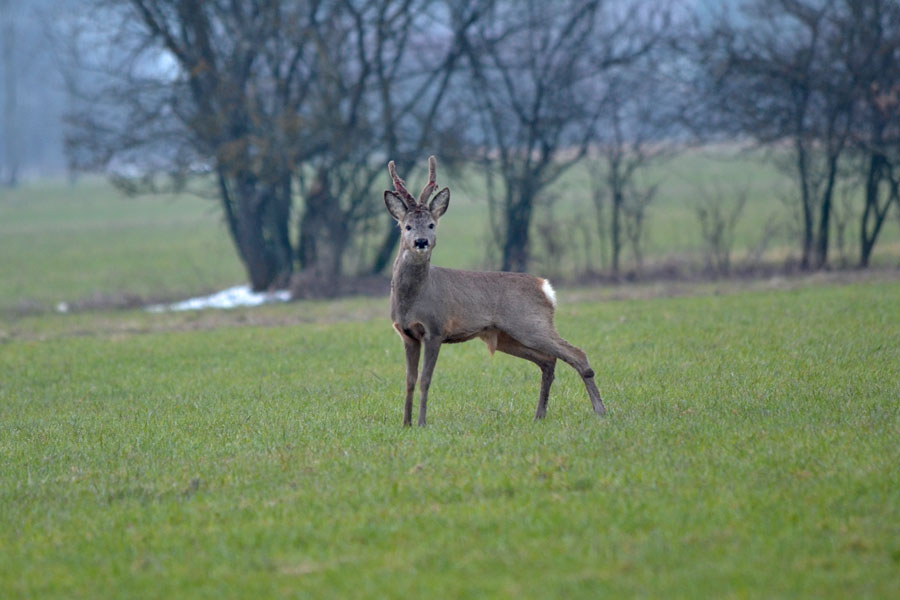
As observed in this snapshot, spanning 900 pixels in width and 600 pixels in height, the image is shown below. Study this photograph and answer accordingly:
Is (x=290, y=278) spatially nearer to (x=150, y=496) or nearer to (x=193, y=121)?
(x=193, y=121)

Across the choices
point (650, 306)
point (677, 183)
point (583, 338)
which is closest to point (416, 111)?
point (650, 306)

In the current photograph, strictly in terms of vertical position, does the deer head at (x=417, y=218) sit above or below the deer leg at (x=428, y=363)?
above

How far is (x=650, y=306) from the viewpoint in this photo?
52.5 ft

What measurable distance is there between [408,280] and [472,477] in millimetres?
2037

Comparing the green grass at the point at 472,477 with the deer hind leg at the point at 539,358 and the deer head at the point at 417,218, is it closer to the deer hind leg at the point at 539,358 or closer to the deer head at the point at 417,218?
the deer hind leg at the point at 539,358

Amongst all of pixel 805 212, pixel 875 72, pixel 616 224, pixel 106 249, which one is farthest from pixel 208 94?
pixel 106 249

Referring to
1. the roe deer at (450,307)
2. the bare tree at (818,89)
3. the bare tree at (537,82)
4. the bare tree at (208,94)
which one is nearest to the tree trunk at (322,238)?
the bare tree at (208,94)

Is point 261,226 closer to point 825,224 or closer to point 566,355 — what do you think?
point 825,224

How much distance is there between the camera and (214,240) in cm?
3709

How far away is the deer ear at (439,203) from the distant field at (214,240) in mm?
13072

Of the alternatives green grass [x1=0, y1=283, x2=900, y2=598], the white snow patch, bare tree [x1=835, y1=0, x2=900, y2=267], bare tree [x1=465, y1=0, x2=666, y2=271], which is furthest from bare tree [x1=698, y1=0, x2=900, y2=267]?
the white snow patch

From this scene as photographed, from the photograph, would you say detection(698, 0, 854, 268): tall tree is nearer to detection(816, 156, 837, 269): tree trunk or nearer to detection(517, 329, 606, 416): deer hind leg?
detection(816, 156, 837, 269): tree trunk

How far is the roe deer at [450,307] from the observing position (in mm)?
8125

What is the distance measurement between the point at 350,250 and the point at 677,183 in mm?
22796
